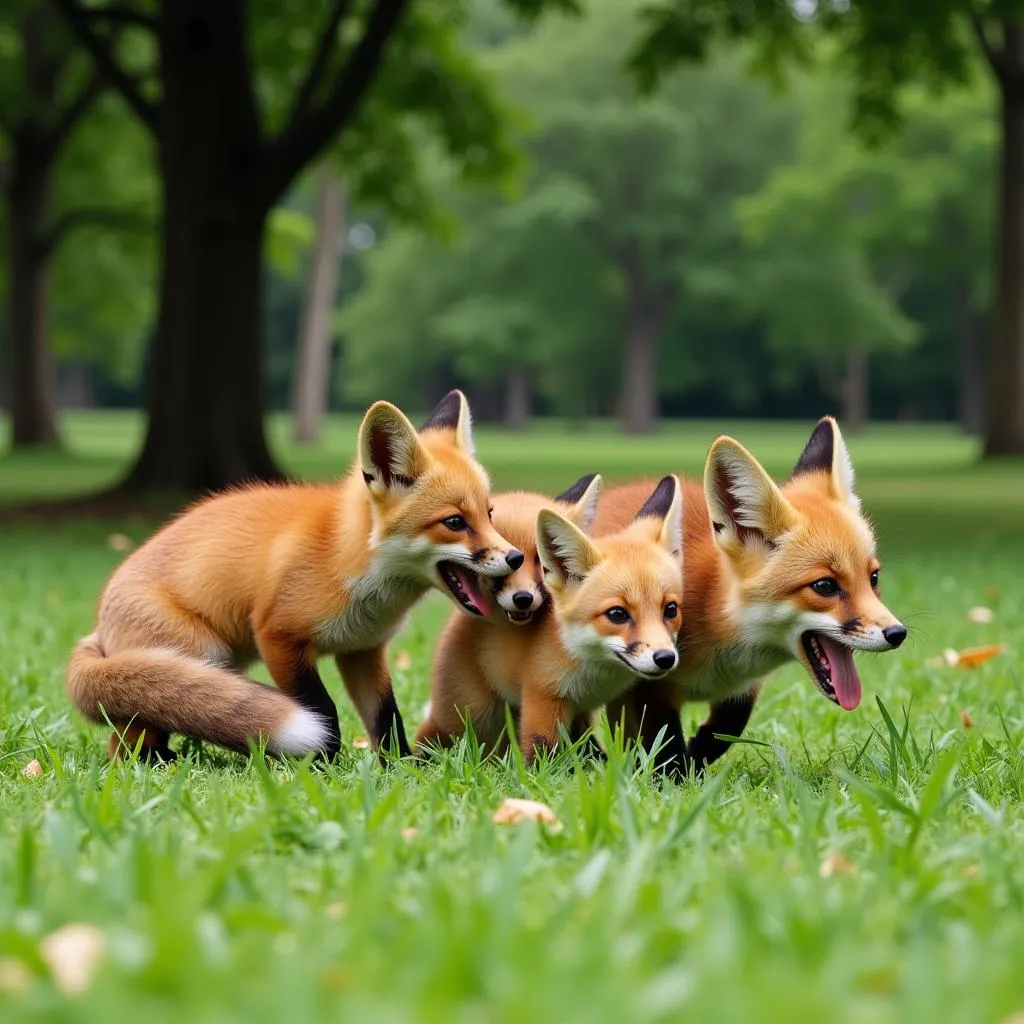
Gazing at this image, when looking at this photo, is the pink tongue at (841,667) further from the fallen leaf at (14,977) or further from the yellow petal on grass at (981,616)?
the yellow petal on grass at (981,616)

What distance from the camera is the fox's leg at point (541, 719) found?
445 centimetres

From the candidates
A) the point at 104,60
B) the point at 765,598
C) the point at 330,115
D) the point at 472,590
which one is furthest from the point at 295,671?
the point at 104,60

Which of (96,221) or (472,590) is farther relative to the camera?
(96,221)

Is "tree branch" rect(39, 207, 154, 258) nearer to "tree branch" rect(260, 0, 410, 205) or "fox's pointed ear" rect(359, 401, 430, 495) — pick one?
"tree branch" rect(260, 0, 410, 205)

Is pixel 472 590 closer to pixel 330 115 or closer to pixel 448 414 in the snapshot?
pixel 448 414

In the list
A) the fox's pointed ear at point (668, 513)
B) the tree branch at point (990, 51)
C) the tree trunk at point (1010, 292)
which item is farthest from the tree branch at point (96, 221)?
the fox's pointed ear at point (668, 513)

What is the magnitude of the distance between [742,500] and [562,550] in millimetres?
583

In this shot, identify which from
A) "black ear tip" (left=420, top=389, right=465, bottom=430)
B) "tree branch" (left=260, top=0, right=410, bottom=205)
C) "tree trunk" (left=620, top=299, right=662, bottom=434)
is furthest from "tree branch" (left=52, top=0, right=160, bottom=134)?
"tree trunk" (left=620, top=299, right=662, bottom=434)

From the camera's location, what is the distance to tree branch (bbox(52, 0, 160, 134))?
16172mm

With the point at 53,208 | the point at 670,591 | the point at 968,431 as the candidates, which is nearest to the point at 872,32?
the point at 670,591

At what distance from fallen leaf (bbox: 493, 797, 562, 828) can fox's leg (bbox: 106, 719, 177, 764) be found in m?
1.59

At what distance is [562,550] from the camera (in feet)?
14.3

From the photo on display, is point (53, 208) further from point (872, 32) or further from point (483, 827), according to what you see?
point (483, 827)

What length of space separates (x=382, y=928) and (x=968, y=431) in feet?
192
